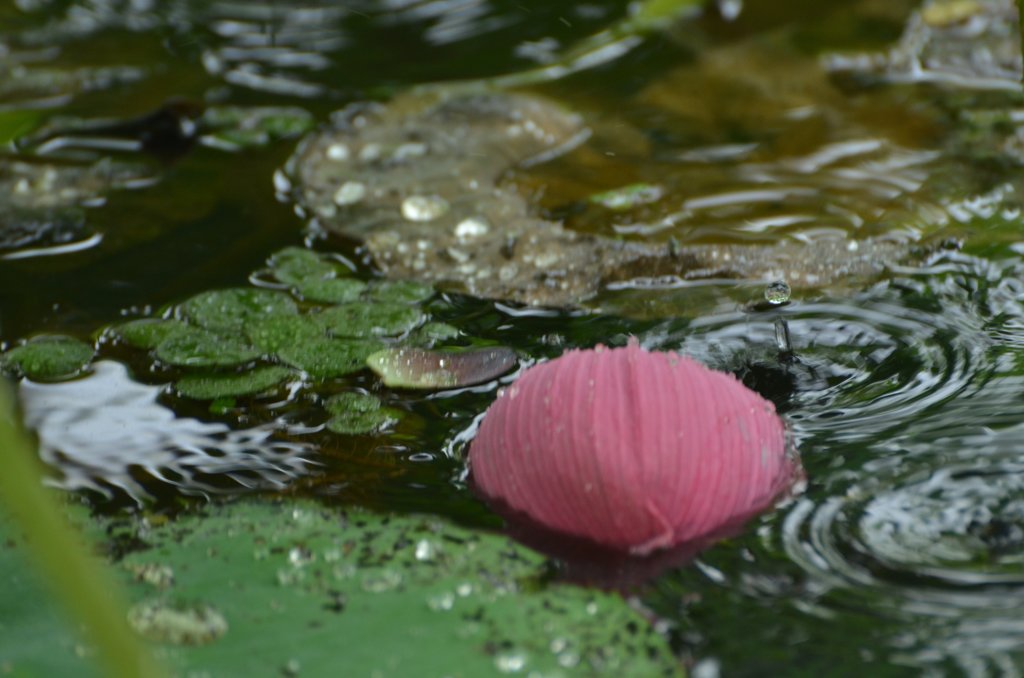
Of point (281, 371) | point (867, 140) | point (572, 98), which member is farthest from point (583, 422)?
point (572, 98)

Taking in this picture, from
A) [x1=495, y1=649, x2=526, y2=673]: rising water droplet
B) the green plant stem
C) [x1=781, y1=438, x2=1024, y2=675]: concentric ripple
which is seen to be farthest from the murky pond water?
the green plant stem

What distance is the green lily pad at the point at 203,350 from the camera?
1270mm

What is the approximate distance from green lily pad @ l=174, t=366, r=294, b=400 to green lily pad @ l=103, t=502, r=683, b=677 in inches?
11.2

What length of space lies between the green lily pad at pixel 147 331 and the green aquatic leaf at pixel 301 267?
0.56 ft

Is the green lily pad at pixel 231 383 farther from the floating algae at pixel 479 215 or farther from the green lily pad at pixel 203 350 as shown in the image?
the floating algae at pixel 479 215

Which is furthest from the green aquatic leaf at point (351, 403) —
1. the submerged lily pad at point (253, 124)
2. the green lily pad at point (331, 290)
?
the submerged lily pad at point (253, 124)

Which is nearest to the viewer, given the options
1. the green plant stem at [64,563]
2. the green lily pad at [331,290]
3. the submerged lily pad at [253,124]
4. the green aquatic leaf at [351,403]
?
the green plant stem at [64,563]

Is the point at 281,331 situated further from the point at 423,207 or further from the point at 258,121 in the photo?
the point at 258,121

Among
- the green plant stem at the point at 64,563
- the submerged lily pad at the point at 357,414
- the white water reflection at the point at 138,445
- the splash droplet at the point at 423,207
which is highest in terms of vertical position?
the green plant stem at the point at 64,563

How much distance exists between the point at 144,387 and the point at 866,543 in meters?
0.75

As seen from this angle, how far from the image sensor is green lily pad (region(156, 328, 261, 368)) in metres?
1.27

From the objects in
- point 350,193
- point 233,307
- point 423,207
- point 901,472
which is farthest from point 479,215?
point 901,472

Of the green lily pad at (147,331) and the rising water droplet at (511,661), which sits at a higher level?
the rising water droplet at (511,661)

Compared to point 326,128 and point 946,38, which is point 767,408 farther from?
point 946,38
